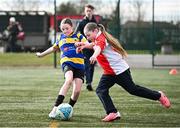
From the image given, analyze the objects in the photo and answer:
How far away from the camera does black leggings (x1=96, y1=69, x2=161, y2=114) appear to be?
8.59 metres

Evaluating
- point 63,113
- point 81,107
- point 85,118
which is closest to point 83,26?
point 81,107

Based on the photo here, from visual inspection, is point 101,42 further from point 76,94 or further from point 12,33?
point 12,33

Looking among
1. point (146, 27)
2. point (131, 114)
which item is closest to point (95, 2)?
point (146, 27)

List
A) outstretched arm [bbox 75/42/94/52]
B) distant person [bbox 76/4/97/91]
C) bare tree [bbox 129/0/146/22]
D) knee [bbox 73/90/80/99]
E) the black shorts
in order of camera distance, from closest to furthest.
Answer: outstretched arm [bbox 75/42/94/52], the black shorts, knee [bbox 73/90/80/99], distant person [bbox 76/4/97/91], bare tree [bbox 129/0/146/22]

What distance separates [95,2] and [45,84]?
10523 millimetres

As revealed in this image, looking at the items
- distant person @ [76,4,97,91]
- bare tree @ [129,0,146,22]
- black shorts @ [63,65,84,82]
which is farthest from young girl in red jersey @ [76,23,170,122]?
bare tree @ [129,0,146,22]

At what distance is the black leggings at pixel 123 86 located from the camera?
338 inches

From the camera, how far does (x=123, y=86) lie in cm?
866

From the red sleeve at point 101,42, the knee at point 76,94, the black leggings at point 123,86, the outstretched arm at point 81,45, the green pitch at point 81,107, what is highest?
the red sleeve at point 101,42

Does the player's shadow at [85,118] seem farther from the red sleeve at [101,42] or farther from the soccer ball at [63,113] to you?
the red sleeve at [101,42]

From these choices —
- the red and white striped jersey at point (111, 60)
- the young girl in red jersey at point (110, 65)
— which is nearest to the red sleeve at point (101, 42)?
the young girl in red jersey at point (110, 65)

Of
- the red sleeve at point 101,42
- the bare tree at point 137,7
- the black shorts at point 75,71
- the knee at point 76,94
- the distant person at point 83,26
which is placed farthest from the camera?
the bare tree at point 137,7

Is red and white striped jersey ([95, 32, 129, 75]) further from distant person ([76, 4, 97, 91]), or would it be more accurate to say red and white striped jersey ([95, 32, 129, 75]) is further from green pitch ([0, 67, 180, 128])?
distant person ([76, 4, 97, 91])

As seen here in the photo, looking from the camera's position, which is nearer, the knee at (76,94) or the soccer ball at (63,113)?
the soccer ball at (63,113)
